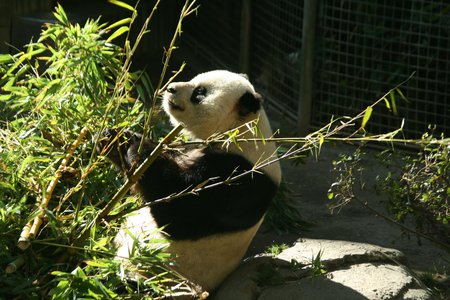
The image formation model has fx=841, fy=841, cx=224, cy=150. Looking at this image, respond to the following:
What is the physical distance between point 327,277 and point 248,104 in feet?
3.37

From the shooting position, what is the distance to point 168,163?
4305mm

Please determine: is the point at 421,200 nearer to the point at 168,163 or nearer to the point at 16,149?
the point at 168,163

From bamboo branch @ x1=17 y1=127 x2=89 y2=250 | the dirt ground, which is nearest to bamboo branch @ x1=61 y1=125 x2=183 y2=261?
bamboo branch @ x1=17 y1=127 x2=89 y2=250

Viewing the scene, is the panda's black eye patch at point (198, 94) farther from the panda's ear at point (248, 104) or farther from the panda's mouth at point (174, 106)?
the panda's ear at point (248, 104)

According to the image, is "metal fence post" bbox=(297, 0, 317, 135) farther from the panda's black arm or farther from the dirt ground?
the panda's black arm

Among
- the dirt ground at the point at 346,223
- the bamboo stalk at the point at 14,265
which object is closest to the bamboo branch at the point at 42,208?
the bamboo stalk at the point at 14,265

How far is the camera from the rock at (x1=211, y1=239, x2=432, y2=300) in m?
4.32

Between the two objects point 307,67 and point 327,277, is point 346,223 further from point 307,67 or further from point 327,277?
point 307,67

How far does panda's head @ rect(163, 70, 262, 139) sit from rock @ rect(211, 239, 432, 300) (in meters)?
0.79

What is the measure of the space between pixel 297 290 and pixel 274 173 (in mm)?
657

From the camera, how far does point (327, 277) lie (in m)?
4.42

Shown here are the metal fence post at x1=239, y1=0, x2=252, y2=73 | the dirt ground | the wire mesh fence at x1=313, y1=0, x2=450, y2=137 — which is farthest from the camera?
the metal fence post at x1=239, y1=0, x2=252, y2=73

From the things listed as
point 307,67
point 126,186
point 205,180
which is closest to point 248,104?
point 205,180

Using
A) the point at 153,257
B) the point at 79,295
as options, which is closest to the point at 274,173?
the point at 153,257
